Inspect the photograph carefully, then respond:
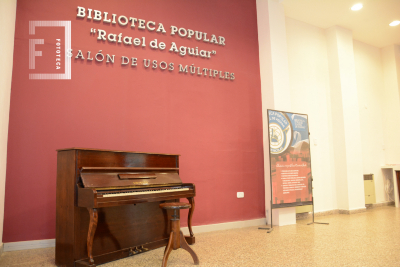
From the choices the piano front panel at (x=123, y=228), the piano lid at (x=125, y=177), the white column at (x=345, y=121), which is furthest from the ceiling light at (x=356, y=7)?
the piano front panel at (x=123, y=228)

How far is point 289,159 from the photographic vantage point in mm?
4805

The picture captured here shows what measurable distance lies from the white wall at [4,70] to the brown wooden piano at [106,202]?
0.79 meters

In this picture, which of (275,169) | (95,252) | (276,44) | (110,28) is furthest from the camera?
(276,44)

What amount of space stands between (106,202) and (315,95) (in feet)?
16.4

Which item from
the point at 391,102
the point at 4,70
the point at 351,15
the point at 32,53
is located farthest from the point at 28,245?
the point at 391,102

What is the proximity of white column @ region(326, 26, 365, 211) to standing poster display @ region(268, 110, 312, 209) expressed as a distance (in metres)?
1.45

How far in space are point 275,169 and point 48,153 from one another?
10.6ft

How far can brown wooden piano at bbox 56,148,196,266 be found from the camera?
105 inches

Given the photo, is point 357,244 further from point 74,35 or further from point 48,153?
point 74,35

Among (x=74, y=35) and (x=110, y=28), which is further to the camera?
(x=110, y=28)

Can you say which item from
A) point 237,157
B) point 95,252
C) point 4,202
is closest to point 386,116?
point 237,157

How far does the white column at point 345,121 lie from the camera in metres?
6.02

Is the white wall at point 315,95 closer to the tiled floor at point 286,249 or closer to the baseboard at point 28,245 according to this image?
the tiled floor at point 286,249

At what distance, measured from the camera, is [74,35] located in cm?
376
